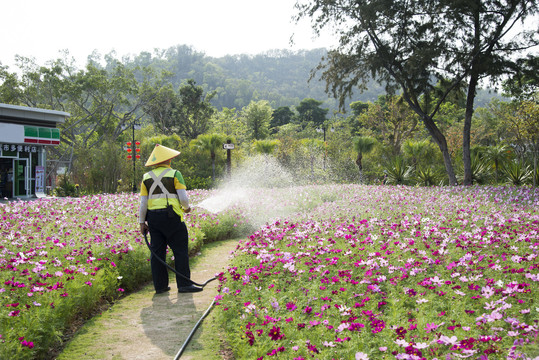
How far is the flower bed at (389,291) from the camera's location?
9.80 ft

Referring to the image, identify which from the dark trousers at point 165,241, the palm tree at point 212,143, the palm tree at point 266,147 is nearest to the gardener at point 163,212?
the dark trousers at point 165,241

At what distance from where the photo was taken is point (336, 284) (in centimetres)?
445

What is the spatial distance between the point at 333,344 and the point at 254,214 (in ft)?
28.6

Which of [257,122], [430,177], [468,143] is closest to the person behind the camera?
[468,143]

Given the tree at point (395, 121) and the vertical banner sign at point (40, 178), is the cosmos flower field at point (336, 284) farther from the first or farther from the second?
the tree at point (395, 121)

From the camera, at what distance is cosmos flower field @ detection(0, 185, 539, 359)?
309 cm

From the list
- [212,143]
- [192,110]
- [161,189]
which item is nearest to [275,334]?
[161,189]

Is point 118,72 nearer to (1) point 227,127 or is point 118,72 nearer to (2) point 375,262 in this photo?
(1) point 227,127

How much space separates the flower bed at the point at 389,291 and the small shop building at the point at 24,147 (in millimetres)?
20333

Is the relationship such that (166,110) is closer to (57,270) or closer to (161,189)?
(161,189)

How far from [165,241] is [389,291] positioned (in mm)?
3328

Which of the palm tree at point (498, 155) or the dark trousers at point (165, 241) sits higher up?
the palm tree at point (498, 155)

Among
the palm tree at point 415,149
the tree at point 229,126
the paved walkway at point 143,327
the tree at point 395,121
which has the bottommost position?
the paved walkway at point 143,327

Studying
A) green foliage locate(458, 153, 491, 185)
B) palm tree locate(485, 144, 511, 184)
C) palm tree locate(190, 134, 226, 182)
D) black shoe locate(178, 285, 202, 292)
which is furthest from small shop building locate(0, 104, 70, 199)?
palm tree locate(485, 144, 511, 184)
